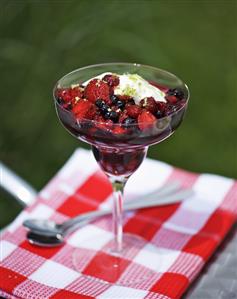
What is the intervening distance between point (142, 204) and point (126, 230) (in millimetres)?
65

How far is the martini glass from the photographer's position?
105 centimetres

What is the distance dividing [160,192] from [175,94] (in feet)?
0.97

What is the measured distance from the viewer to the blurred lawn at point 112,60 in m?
2.16

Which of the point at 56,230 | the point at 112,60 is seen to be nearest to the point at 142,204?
the point at 56,230

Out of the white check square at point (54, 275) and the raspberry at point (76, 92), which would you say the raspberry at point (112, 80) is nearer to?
the raspberry at point (76, 92)

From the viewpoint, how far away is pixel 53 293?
→ 3.56 feet

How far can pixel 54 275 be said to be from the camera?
1.14 metres

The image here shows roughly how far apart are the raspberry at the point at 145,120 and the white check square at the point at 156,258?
27 centimetres

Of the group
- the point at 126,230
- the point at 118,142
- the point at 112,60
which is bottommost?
the point at 112,60

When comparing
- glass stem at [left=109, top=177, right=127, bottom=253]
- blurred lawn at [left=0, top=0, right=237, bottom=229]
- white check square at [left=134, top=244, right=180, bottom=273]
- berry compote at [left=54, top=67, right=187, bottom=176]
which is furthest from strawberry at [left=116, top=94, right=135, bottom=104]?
blurred lawn at [left=0, top=0, right=237, bottom=229]

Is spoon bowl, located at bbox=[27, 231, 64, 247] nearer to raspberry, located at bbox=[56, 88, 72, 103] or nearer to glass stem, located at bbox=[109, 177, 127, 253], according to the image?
glass stem, located at bbox=[109, 177, 127, 253]

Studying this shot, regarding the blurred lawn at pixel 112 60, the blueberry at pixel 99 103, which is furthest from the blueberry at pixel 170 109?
A: the blurred lawn at pixel 112 60

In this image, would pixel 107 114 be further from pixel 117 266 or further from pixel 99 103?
pixel 117 266

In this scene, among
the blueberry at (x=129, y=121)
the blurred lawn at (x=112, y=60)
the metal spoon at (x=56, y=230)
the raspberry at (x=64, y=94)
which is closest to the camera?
the blueberry at (x=129, y=121)
